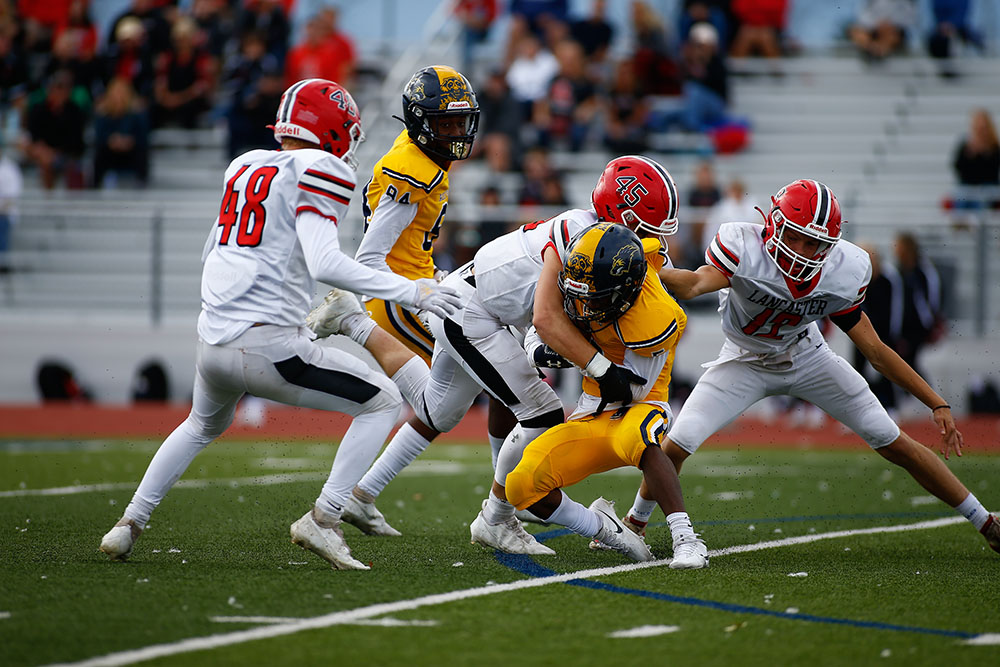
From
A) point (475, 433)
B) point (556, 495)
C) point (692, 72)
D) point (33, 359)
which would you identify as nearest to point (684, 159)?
point (692, 72)

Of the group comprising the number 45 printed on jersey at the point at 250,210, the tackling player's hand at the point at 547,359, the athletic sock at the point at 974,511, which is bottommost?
the athletic sock at the point at 974,511

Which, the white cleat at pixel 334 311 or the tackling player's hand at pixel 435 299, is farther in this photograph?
the white cleat at pixel 334 311

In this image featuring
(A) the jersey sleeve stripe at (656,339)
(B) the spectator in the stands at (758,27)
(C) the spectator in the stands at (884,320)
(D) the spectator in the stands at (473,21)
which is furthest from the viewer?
(D) the spectator in the stands at (473,21)

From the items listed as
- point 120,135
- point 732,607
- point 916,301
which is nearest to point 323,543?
point 732,607

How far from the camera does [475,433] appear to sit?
38.2 feet

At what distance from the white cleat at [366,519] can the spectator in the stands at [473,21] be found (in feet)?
36.7

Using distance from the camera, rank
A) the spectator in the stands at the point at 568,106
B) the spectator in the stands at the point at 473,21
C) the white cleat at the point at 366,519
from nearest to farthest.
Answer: the white cleat at the point at 366,519
the spectator in the stands at the point at 568,106
the spectator in the stands at the point at 473,21

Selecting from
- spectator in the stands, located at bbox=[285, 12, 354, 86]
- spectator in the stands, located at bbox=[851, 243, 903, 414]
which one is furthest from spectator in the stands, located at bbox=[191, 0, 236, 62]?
spectator in the stands, located at bbox=[851, 243, 903, 414]

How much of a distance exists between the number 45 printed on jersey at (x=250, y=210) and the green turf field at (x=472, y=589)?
4.30 feet

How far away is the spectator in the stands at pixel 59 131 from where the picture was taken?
15359mm

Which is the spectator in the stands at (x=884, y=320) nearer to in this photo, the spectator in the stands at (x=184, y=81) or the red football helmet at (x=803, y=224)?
the red football helmet at (x=803, y=224)

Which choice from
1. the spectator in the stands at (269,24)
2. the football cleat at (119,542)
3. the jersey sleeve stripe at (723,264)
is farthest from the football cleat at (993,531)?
the spectator in the stands at (269,24)

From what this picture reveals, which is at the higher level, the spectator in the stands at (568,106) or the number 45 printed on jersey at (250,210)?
the number 45 printed on jersey at (250,210)

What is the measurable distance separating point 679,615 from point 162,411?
9.14 meters
